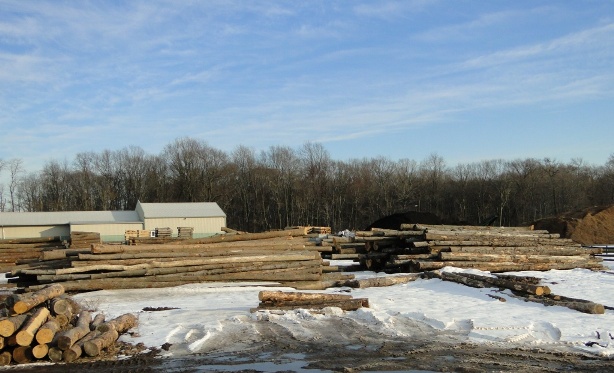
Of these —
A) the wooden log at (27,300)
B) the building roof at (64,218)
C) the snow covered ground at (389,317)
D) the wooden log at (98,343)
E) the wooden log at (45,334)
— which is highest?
the building roof at (64,218)

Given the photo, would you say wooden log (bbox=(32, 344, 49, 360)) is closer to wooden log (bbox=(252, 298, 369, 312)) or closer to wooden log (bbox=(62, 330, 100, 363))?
wooden log (bbox=(62, 330, 100, 363))

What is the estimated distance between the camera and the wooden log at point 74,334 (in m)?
8.23

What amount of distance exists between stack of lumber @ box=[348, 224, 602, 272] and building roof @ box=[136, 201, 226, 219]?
3324 centimetres

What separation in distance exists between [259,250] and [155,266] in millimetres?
2963

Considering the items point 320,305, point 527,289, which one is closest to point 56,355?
point 320,305

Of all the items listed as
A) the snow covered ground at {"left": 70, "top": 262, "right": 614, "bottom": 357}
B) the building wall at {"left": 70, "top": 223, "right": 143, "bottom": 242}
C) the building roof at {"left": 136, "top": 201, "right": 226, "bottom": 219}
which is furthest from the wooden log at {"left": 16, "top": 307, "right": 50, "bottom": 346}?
the building roof at {"left": 136, "top": 201, "right": 226, "bottom": 219}

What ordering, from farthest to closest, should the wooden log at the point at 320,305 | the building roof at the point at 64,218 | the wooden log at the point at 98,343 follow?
the building roof at the point at 64,218 → the wooden log at the point at 320,305 → the wooden log at the point at 98,343

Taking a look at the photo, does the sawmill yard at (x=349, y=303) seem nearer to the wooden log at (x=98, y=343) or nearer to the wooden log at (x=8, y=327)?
the wooden log at (x=98, y=343)

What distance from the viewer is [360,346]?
895 centimetres

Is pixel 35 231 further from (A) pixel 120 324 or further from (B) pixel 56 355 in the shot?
(B) pixel 56 355

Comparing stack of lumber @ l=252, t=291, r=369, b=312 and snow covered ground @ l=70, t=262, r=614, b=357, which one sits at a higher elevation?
stack of lumber @ l=252, t=291, r=369, b=312

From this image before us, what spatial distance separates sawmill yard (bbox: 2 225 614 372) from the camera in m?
8.20

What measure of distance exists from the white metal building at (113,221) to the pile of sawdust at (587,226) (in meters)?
27.4

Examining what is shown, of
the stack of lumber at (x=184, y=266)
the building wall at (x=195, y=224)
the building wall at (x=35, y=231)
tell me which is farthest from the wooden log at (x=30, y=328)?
the building wall at (x=35, y=231)
